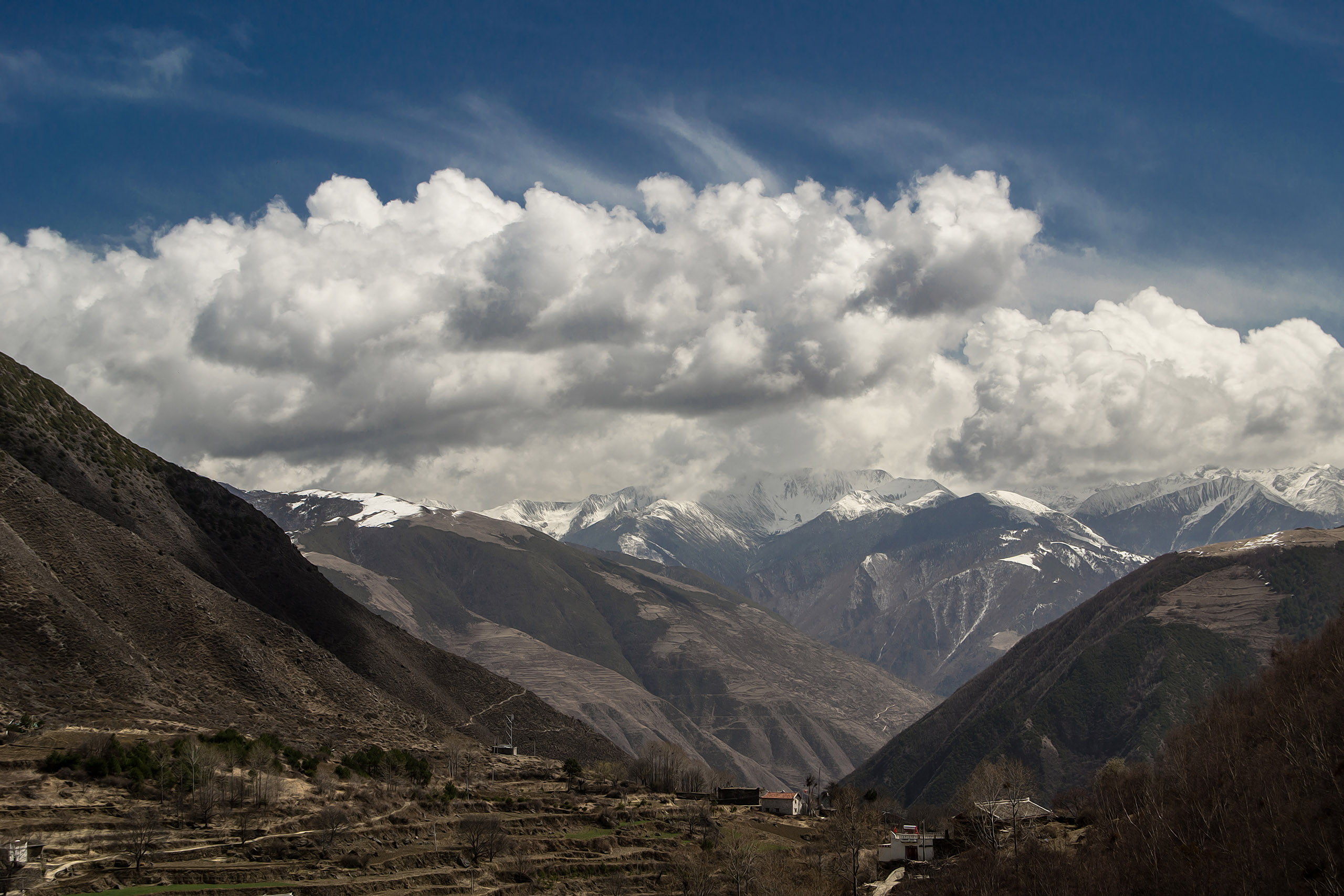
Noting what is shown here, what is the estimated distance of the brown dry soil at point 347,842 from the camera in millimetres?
93438

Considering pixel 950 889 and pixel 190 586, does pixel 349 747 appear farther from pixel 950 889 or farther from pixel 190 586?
pixel 950 889

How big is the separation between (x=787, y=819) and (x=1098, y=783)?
46282mm

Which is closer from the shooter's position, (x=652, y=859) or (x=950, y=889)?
(x=950, y=889)

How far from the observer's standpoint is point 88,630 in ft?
493

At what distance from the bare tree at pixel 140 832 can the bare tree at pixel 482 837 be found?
30670 mm

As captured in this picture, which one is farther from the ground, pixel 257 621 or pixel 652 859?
pixel 257 621

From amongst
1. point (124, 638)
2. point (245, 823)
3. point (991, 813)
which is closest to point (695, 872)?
point (991, 813)

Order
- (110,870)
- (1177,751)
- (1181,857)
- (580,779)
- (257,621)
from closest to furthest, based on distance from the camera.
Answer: (1181,857), (110,870), (1177,751), (580,779), (257,621)

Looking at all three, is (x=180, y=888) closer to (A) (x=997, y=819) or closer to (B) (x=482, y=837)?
(B) (x=482, y=837)

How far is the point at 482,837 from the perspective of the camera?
399ft

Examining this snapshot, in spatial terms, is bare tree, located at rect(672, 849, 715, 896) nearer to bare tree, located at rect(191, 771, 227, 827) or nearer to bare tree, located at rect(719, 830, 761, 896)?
bare tree, located at rect(719, 830, 761, 896)

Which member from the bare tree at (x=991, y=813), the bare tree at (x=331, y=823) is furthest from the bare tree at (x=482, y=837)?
the bare tree at (x=991, y=813)

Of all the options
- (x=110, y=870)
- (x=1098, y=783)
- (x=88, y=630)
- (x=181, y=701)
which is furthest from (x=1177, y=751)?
(x=88, y=630)

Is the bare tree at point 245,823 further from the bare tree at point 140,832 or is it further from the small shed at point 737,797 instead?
the small shed at point 737,797
